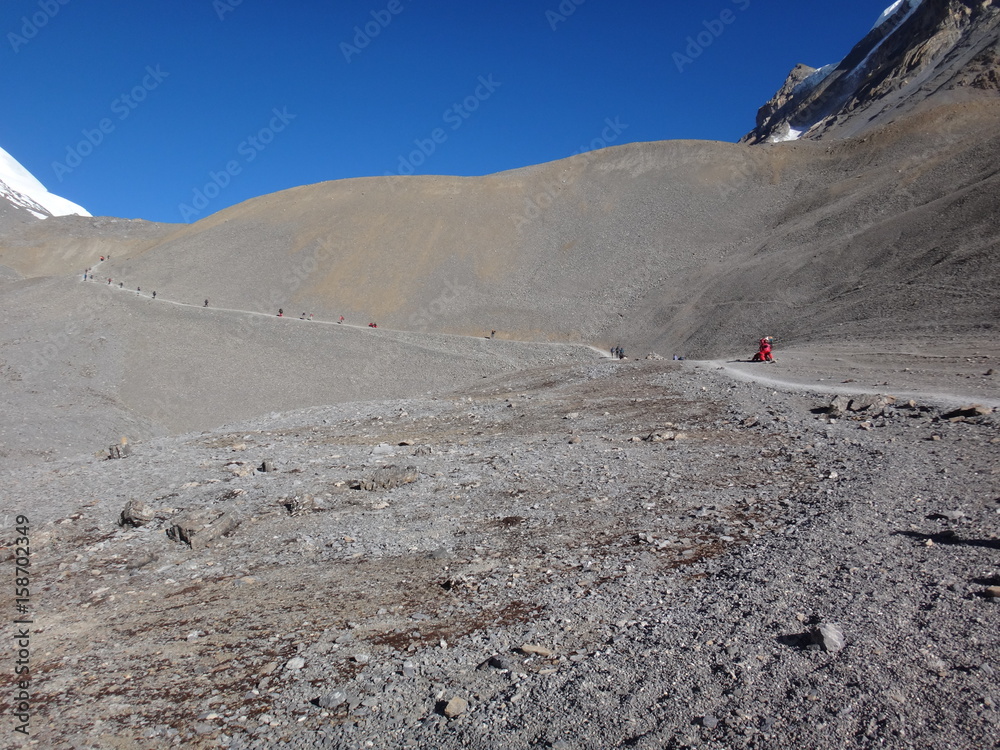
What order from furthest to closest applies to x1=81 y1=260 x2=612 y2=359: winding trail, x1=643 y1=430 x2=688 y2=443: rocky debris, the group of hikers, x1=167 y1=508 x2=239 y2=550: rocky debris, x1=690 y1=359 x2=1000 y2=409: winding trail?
x1=81 y1=260 x2=612 y2=359: winding trail
the group of hikers
x1=690 y1=359 x2=1000 y2=409: winding trail
x1=643 y1=430 x2=688 y2=443: rocky debris
x1=167 y1=508 x2=239 y2=550: rocky debris

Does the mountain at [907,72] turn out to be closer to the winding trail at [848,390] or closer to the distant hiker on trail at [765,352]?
the distant hiker on trail at [765,352]

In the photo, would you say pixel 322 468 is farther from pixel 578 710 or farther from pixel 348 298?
pixel 348 298

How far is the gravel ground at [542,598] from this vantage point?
3.92m

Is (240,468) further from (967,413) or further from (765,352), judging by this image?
(765,352)

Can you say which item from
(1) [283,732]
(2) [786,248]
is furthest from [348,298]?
(1) [283,732]

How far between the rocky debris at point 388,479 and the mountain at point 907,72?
78.3m

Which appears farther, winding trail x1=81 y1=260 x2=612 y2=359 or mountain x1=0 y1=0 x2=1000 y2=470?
winding trail x1=81 y1=260 x2=612 y2=359

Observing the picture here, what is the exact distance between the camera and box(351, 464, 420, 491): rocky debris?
9836mm

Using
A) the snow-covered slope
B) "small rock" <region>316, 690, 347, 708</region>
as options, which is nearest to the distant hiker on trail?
"small rock" <region>316, 690, 347, 708</region>

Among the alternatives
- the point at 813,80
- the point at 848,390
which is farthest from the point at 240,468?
the point at 813,80

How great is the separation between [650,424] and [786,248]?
125ft

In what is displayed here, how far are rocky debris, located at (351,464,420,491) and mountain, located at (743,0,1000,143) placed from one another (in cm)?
7827

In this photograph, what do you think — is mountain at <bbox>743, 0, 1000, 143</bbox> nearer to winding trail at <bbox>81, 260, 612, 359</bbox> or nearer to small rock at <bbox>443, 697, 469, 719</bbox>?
winding trail at <bbox>81, 260, 612, 359</bbox>

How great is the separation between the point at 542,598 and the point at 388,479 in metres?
4.99
